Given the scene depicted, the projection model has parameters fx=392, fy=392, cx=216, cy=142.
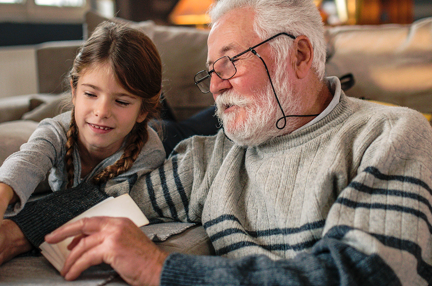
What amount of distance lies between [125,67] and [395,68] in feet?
4.21

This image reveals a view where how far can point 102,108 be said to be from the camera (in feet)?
3.94

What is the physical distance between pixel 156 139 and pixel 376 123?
0.74m

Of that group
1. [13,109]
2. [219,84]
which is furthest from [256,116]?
[13,109]

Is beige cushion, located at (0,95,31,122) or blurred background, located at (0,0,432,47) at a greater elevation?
blurred background, located at (0,0,432,47)

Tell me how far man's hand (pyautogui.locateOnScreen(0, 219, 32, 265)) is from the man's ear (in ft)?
2.87

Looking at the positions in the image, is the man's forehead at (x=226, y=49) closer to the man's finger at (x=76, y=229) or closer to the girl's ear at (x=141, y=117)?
the girl's ear at (x=141, y=117)

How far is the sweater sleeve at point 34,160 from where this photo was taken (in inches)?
39.9

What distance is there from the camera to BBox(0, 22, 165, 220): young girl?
121 centimetres

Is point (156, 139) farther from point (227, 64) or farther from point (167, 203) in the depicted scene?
point (227, 64)

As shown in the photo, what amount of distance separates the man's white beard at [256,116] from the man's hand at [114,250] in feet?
1.34

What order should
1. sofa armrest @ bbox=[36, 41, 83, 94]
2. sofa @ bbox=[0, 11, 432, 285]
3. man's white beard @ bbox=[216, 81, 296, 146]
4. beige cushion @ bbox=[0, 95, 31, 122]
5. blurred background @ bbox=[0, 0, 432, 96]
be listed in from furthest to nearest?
1. blurred background @ bbox=[0, 0, 432, 96]
2. sofa armrest @ bbox=[36, 41, 83, 94]
3. beige cushion @ bbox=[0, 95, 31, 122]
4. sofa @ bbox=[0, 11, 432, 285]
5. man's white beard @ bbox=[216, 81, 296, 146]

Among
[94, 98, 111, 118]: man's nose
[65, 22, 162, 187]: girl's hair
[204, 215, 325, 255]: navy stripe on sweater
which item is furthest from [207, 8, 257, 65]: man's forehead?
[204, 215, 325, 255]: navy stripe on sweater

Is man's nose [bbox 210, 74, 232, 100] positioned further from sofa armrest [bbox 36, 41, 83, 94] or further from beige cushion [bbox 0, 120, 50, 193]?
sofa armrest [bbox 36, 41, 83, 94]

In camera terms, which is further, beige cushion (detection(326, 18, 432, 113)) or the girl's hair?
beige cushion (detection(326, 18, 432, 113))
